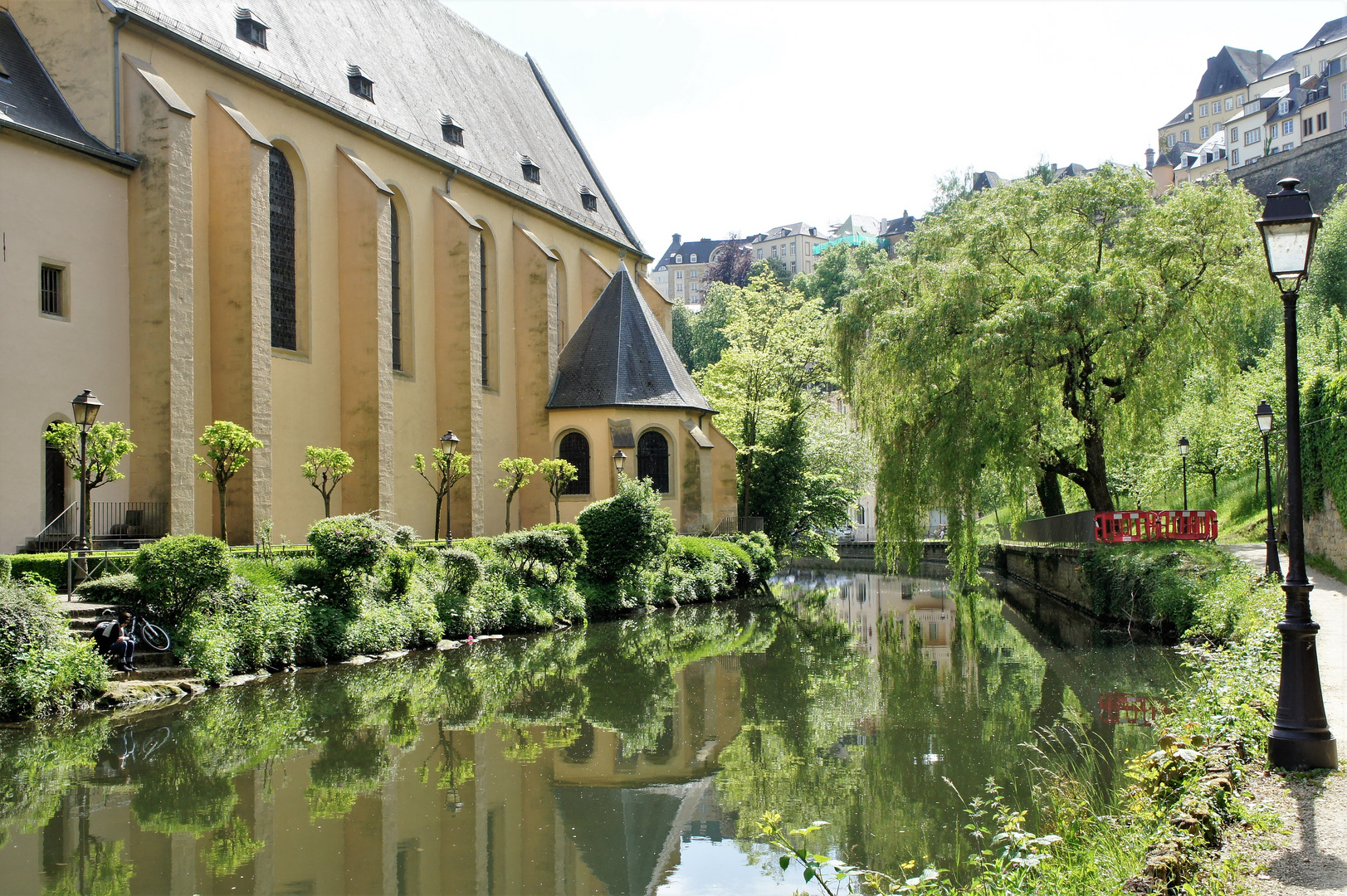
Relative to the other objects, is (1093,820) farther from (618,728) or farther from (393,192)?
(393,192)

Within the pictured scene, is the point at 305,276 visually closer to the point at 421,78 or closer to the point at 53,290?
the point at 53,290

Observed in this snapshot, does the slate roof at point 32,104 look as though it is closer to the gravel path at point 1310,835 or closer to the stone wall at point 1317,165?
the gravel path at point 1310,835

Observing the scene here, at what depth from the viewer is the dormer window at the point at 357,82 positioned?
92.5 feet

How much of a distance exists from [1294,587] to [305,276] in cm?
2327

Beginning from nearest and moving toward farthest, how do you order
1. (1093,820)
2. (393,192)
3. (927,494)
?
1. (1093,820)
2. (927,494)
3. (393,192)

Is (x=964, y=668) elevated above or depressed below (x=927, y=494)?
below

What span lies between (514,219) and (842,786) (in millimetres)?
29517

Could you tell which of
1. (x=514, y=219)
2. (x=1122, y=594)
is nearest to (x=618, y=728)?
(x=1122, y=594)

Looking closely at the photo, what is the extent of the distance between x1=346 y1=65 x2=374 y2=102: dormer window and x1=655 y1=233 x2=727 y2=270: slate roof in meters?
105

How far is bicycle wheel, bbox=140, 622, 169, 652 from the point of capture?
1415 centimetres

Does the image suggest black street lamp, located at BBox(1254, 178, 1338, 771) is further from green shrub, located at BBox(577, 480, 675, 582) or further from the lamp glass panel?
green shrub, located at BBox(577, 480, 675, 582)

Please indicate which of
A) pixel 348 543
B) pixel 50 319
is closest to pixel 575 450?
pixel 348 543

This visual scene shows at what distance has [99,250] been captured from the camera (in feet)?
65.4

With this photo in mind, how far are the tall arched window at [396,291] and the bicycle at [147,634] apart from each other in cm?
1560
